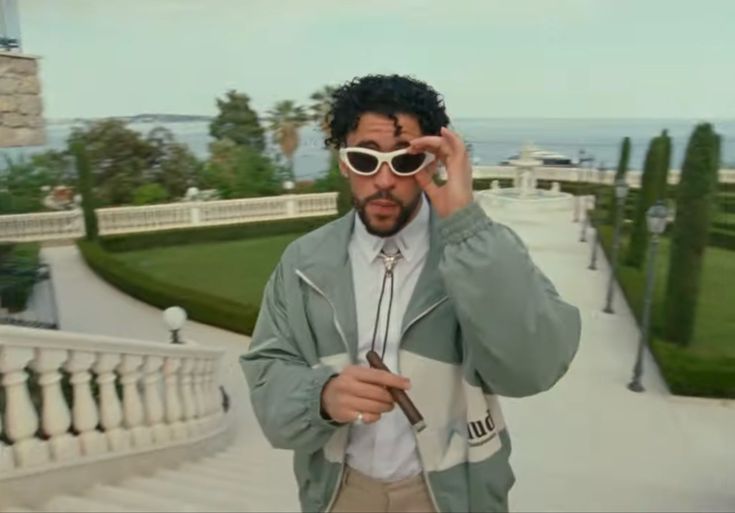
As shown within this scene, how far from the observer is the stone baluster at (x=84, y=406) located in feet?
6.57

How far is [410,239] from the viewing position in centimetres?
87

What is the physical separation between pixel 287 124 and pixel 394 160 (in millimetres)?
17408

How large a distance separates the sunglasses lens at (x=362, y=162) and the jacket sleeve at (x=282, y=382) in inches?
7.7

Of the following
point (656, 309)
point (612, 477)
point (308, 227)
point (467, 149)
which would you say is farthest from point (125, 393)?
point (308, 227)

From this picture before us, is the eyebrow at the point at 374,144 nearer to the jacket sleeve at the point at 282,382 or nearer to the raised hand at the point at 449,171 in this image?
the raised hand at the point at 449,171

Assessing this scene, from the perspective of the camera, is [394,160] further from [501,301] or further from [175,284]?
[175,284]

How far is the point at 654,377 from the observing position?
209 inches

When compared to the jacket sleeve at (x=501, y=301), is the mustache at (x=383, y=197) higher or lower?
higher

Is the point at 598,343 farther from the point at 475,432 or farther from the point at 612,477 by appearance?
the point at 475,432

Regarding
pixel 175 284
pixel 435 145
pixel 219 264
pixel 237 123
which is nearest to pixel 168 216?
pixel 219 264

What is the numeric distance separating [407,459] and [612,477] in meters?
3.07

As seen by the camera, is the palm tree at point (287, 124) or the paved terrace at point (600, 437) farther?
the palm tree at point (287, 124)

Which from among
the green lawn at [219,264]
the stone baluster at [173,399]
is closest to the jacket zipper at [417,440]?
the stone baluster at [173,399]

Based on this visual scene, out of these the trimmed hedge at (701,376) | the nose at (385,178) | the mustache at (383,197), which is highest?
the nose at (385,178)
